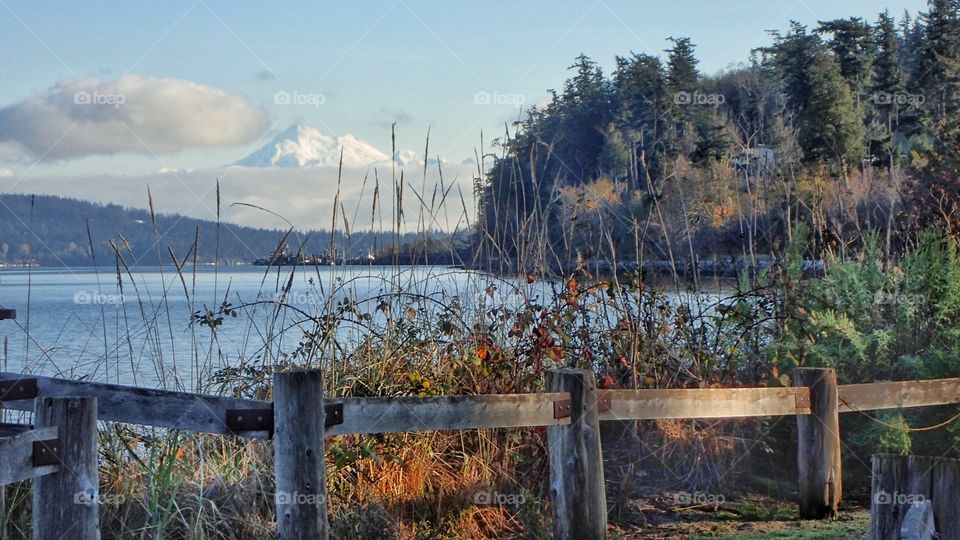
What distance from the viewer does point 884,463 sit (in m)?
2.86

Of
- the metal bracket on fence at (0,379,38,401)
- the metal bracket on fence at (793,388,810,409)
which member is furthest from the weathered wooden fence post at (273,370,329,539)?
the metal bracket on fence at (793,388,810,409)

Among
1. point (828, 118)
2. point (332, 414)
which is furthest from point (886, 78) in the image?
point (332, 414)

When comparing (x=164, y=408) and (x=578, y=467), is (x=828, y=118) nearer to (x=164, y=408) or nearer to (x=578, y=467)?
(x=578, y=467)

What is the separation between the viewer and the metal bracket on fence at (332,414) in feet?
16.2

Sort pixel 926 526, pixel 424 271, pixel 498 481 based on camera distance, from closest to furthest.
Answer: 1. pixel 926 526
2. pixel 498 481
3. pixel 424 271

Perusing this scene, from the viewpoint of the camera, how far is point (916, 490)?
2.79m

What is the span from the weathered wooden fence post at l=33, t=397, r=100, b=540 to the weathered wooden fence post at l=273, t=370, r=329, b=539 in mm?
916

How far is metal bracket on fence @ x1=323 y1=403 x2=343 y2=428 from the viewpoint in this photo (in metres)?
4.94

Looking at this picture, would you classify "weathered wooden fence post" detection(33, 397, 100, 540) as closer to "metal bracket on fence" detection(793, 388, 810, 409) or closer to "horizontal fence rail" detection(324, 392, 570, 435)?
"horizontal fence rail" detection(324, 392, 570, 435)

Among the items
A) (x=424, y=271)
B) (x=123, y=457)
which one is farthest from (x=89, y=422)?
(x=424, y=271)

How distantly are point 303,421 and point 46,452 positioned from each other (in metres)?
1.18

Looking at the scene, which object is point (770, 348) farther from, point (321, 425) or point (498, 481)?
point (321, 425)

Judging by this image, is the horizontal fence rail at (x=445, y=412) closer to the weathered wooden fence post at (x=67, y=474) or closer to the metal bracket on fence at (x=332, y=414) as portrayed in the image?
the metal bracket on fence at (x=332, y=414)

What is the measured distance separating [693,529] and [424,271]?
2.54 meters
